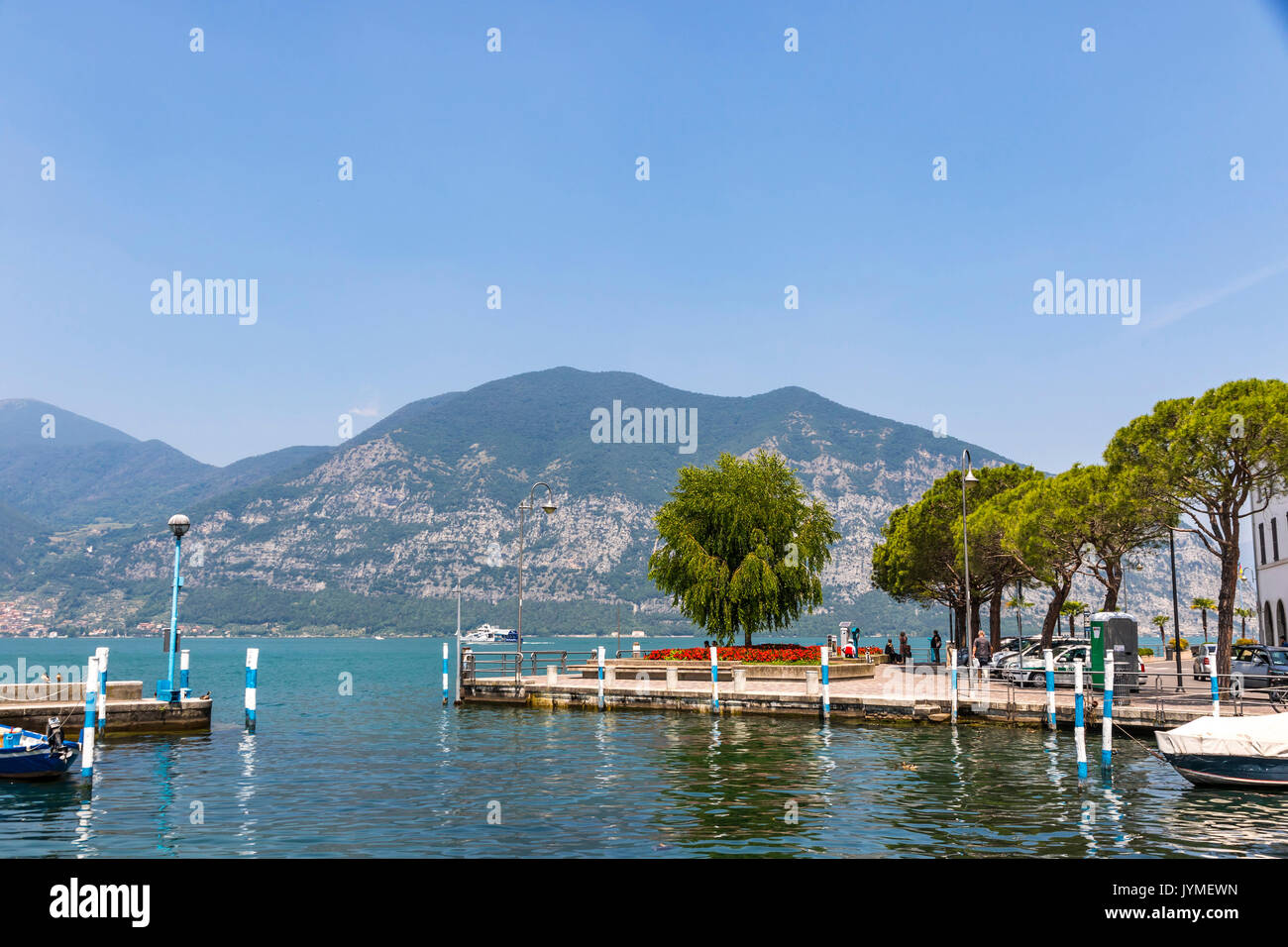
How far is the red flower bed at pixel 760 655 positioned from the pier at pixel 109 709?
21283mm

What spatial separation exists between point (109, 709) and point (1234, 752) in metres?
31.6

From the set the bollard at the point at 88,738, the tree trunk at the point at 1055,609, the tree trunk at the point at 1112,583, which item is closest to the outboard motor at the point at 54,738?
the bollard at the point at 88,738

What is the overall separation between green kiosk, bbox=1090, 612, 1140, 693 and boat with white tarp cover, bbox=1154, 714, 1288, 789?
40.2 feet

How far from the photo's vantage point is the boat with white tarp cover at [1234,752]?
69.0 feet

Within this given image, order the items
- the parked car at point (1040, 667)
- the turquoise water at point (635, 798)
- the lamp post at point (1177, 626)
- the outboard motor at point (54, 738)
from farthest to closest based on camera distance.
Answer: the parked car at point (1040, 667)
the lamp post at point (1177, 626)
the outboard motor at point (54, 738)
the turquoise water at point (635, 798)

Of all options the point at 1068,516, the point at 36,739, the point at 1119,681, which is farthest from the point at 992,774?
the point at 1068,516

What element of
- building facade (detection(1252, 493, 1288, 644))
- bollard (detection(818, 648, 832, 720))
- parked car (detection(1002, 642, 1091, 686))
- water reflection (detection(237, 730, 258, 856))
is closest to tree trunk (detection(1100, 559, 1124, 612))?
parked car (detection(1002, 642, 1091, 686))

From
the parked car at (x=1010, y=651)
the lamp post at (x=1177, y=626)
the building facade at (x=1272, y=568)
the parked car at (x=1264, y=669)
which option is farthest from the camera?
the building facade at (x=1272, y=568)

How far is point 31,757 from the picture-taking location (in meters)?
22.7

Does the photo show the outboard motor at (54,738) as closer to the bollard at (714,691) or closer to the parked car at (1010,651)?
the bollard at (714,691)

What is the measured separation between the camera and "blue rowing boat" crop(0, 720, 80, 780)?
74.6 ft

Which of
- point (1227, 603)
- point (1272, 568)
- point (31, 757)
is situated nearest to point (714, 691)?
point (1227, 603)

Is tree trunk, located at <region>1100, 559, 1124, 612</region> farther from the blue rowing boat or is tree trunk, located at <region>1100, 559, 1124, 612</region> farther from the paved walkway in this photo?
the blue rowing boat

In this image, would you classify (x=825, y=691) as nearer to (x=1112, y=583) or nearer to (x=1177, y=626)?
(x=1112, y=583)
